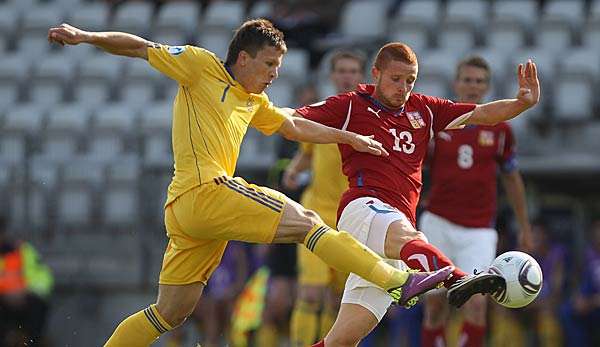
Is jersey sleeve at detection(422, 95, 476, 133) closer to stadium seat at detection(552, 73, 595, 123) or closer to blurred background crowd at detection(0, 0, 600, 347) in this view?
blurred background crowd at detection(0, 0, 600, 347)

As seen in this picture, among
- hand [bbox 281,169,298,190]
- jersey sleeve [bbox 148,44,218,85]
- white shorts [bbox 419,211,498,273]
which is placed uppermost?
jersey sleeve [bbox 148,44,218,85]

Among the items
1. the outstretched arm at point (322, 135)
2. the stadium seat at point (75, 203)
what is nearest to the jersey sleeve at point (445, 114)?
the outstretched arm at point (322, 135)

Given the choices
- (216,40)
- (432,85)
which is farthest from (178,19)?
(432,85)

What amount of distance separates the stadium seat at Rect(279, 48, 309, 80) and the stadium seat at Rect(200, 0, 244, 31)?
130 cm

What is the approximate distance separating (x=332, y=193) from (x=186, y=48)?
11.1 feet

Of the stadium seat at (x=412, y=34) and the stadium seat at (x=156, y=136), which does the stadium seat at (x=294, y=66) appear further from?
the stadium seat at (x=156, y=136)

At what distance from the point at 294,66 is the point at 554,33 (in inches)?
127

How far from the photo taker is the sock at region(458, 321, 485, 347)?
394 inches

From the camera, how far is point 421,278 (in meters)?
7.23

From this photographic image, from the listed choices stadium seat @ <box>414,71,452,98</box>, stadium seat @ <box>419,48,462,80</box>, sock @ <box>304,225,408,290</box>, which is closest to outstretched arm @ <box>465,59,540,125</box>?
sock @ <box>304,225,408,290</box>

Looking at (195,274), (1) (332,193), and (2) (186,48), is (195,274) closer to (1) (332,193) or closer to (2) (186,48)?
(2) (186,48)

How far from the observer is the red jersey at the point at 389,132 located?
7.99 metres

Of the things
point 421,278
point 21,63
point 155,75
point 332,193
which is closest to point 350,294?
point 421,278

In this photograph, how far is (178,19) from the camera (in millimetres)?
17656
